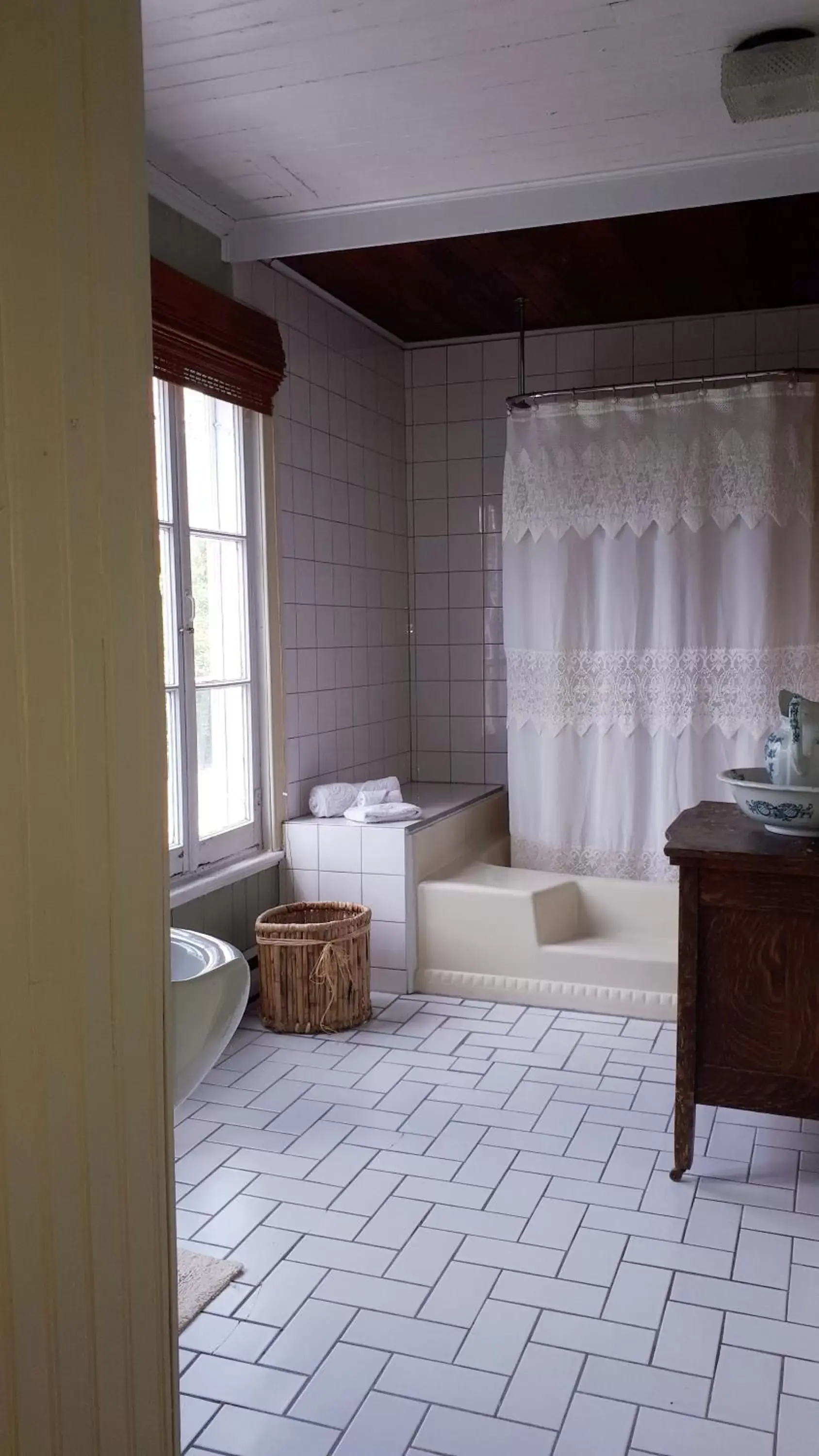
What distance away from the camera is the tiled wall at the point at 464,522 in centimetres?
467

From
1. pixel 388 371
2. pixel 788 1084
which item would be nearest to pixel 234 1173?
pixel 788 1084

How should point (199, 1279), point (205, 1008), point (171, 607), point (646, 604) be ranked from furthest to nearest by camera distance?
point (646, 604)
point (171, 607)
point (199, 1279)
point (205, 1008)

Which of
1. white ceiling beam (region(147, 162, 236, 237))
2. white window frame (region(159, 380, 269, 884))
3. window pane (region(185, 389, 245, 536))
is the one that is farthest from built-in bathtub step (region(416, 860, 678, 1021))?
white ceiling beam (region(147, 162, 236, 237))

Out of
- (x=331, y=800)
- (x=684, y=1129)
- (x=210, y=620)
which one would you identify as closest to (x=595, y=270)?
(x=210, y=620)

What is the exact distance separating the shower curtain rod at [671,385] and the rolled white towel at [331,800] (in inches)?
56.8

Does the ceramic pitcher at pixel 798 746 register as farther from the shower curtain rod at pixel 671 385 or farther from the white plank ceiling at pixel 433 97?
the shower curtain rod at pixel 671 385

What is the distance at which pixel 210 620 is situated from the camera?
3.45 metres

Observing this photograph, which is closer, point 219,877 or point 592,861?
point 219,877

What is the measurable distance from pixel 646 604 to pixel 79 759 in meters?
3.28

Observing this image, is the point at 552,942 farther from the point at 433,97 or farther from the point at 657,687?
the point at 433,97

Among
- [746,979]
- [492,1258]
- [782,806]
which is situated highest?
[782,806]

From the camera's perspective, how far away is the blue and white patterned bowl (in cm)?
239

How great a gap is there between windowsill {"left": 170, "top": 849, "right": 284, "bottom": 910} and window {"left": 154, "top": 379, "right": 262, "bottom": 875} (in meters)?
0.03

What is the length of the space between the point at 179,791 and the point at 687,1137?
164cm
